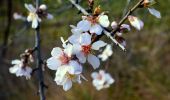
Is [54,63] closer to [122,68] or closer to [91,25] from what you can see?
[91,25]

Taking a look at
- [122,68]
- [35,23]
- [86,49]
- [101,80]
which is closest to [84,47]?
[86,49]

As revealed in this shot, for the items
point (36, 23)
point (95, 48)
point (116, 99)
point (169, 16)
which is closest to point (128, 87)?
point (116, 99)

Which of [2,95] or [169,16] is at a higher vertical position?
[2,95]

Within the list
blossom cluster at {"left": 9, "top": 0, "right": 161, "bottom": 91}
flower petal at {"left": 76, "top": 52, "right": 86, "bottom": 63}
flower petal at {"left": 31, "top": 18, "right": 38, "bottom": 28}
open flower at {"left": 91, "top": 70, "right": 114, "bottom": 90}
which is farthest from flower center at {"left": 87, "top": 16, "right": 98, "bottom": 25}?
open flower at {"left": 91, "top": 70, "right": 114, "bottom": 90}

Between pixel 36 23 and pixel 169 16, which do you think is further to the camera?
pixel 169 16

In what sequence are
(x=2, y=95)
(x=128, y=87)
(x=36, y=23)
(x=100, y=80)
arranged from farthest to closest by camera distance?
(x=128, y=87)
(x=2, y=95)
(x=100, y=80)
(x=36, y=23)

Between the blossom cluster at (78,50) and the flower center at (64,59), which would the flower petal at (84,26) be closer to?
the blossom cluster at (78,50)

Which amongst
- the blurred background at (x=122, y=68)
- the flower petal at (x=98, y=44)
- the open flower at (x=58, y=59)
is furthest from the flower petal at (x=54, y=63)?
the blurred background at (x=122, y=68)

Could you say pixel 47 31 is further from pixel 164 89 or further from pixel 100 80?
pixel 100 80
